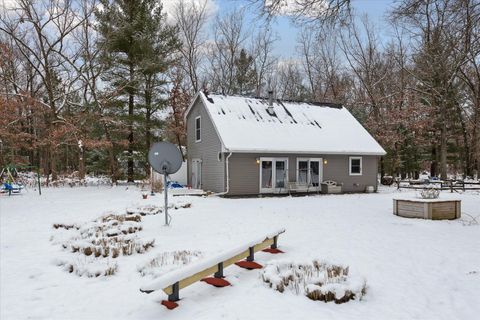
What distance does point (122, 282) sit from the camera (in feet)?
17.4

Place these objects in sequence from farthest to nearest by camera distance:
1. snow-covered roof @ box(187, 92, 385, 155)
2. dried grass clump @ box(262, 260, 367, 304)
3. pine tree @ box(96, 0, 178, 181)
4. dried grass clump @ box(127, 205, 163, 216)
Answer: pine tree @ box(96, 0, 178, 181), snow-covered roof @ box(187, 92, 385, 155), dried grass clump @ box(127, 205, 163, 216), dried grass clump @ box(262, 260, 367, 304)

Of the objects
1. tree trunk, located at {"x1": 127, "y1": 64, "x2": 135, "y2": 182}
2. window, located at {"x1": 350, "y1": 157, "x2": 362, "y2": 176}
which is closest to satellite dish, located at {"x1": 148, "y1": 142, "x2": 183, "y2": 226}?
window, located at {"x1": 350, "y1": 157, "x2": 362, "y2": 176}

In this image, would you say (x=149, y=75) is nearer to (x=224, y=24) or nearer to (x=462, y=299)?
(x=224, y=24)

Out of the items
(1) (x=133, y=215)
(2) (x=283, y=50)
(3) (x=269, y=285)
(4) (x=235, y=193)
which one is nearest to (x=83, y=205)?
(1) (x=133, y=215)

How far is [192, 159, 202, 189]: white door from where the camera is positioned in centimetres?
2083

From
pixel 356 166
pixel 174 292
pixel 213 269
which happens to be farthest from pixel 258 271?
pixel 356 166

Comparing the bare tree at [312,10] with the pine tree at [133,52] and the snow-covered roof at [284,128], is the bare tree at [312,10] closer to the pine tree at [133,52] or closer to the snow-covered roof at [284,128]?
the snow-covered roof at [284,128]

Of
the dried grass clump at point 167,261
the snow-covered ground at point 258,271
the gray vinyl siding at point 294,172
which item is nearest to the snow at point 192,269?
the snow-covered ground at point 258,271

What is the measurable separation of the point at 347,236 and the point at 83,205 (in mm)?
10331

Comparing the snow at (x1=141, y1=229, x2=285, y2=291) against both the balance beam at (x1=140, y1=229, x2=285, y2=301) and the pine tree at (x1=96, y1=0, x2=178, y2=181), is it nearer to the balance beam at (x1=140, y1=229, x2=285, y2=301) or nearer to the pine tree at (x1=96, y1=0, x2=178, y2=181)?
the balance beam at (x1=140, y1=229, x2=285, y2=301)

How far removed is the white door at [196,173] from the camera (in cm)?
2083

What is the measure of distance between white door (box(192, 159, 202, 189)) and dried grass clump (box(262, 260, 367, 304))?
15.3 meters

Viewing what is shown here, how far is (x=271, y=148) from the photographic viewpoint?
17.8 metres

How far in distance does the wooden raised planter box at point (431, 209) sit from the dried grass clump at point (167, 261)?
7.57 meters
